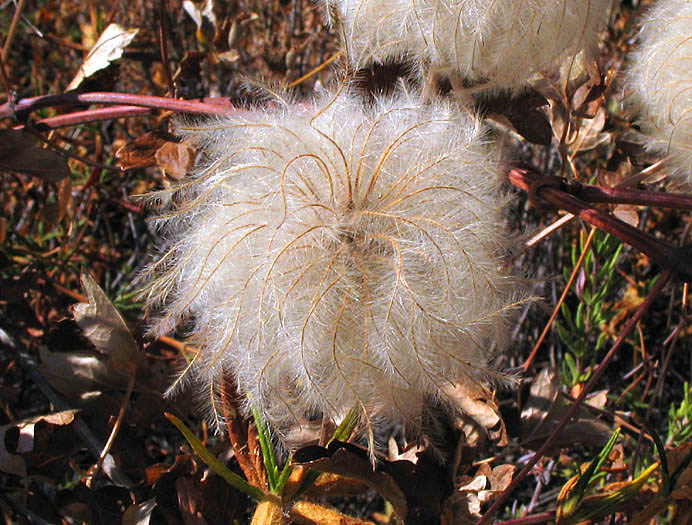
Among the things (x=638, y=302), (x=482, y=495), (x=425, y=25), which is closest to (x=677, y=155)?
(x=425, y=25)

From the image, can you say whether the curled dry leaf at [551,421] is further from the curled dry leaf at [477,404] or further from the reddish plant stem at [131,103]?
the reddish plant stem at [131,103]

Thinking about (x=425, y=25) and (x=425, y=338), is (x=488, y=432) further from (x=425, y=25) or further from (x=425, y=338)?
(x=425, y=25)

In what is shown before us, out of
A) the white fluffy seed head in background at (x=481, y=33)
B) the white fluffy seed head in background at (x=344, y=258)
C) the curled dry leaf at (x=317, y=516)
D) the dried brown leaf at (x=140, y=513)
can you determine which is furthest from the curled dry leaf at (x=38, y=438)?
the white fluffy seed head in background at (x=481, y=33)

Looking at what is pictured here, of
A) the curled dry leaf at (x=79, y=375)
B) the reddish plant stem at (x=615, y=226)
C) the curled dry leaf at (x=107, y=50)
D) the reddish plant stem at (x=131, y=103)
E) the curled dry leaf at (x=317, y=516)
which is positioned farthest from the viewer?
the curled dry leaf at (x=107, y=50)

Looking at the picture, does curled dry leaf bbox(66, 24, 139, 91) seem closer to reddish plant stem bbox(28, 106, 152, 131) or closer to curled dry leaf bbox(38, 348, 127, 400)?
reddish plant stem bbox(28, 106, 152, 131)

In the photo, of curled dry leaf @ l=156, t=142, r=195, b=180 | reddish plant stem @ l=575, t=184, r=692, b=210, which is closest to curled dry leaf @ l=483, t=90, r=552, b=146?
reddish plant stem @ l=575, t=184, r=692, b=210

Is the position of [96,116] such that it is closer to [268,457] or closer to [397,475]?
[268,457]

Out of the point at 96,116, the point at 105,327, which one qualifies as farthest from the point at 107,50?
the point at 105,327
